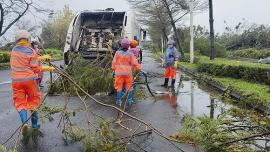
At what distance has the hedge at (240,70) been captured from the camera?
14.3 meters

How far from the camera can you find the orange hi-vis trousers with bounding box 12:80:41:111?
6.99m

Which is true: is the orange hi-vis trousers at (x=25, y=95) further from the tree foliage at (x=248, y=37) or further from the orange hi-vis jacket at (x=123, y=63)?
the tree foliage at (x=248, y=37)

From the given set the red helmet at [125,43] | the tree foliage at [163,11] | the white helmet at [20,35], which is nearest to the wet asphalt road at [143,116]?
the red helmet at [125,43]

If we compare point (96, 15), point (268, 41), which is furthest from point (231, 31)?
point (96, 15)

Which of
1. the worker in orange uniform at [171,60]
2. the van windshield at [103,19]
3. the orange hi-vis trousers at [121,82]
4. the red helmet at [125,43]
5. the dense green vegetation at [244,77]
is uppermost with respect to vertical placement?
the van windshield at [103,19]

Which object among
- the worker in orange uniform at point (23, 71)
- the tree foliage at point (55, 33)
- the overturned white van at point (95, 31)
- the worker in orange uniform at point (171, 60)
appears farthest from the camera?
the tree foliage at point (55, 33)

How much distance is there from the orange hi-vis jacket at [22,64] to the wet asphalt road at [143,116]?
3.32 feet

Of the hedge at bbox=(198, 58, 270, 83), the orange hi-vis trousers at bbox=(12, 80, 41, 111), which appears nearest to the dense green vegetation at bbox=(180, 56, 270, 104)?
the hedge at bbox=(198, 58, 270, 83)

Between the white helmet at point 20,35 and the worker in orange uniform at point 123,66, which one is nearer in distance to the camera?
the white helmet at point 20,35

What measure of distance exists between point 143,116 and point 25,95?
9.33ft

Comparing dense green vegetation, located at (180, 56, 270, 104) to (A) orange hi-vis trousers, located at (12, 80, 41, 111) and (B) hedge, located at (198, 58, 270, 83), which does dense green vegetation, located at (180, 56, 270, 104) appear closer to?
(B) hedge, located at (198, 58, 270, 83)

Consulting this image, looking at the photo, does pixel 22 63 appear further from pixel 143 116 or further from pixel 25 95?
pixel 143 116

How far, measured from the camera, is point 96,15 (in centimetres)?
1689

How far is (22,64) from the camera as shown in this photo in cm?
702
